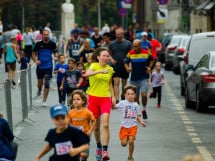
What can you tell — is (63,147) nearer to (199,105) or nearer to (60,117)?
(60,117)

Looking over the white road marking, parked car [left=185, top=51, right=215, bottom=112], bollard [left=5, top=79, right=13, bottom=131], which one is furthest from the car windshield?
bollard [left=5, top=79, right=13, bottom=131]

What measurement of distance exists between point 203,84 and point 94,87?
8073 millimetres

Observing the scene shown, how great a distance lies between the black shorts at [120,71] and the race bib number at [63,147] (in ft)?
50.0

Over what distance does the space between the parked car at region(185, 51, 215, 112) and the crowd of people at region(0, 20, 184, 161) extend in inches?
34.0

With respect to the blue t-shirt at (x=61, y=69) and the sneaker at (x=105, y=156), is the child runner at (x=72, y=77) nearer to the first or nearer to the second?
the blue t-shirt at (x=61, y=69)

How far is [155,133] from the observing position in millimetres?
20141

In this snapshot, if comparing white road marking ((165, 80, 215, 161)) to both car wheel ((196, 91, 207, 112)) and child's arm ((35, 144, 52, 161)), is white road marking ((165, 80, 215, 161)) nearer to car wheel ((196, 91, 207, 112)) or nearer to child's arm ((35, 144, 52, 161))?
car wheel ((196, 91, 207, 112))

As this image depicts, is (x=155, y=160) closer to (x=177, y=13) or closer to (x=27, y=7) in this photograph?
(x=27, y=7)

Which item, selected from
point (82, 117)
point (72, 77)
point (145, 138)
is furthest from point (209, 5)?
point (82, 117)

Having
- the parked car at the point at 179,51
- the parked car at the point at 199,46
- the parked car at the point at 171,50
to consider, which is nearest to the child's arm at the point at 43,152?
the parked car at the point at 199,46

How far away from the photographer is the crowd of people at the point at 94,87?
10.7 metres

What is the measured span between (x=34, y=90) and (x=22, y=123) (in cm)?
801

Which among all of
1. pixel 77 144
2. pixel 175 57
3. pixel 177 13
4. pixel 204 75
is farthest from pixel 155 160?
pixel 177 13

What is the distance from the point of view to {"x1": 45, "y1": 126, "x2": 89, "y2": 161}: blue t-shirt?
10.6 metres
